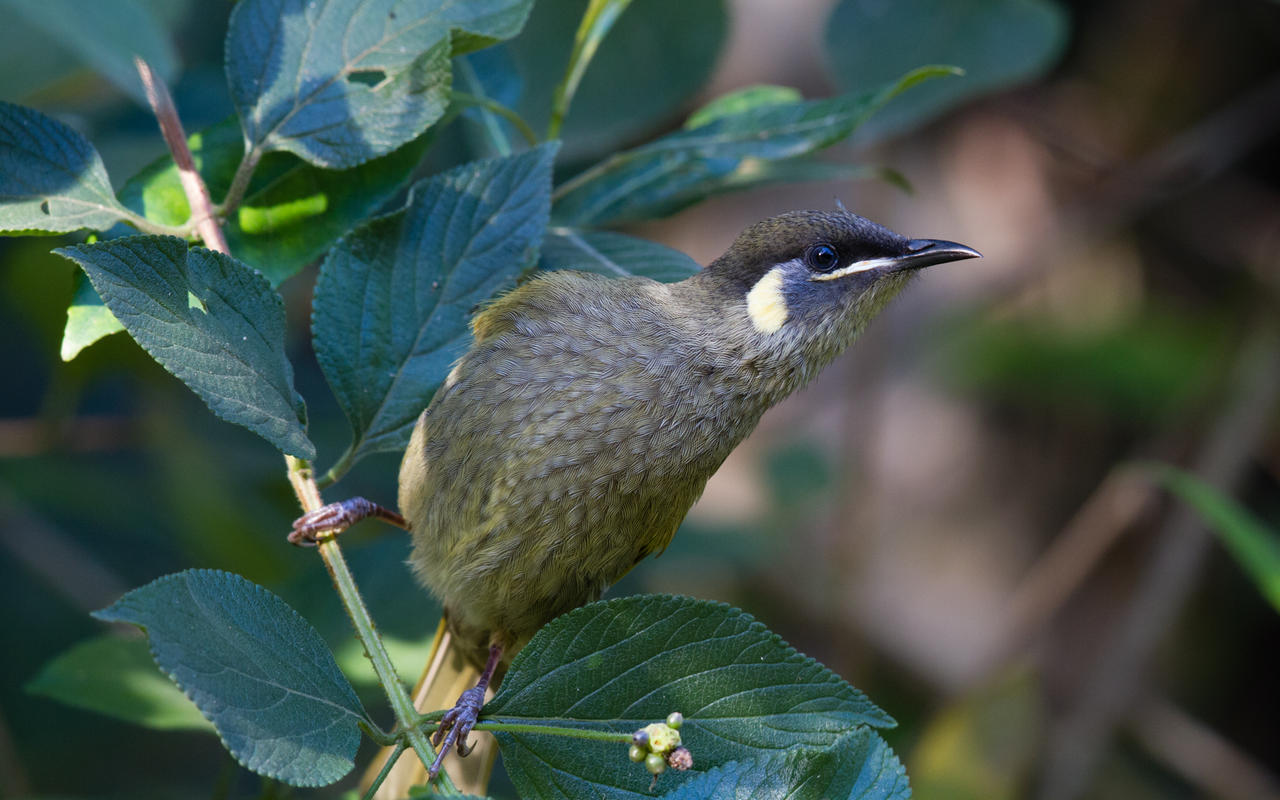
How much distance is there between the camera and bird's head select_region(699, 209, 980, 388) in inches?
85.7

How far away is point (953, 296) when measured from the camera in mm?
5684

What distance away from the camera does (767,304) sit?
2.18m

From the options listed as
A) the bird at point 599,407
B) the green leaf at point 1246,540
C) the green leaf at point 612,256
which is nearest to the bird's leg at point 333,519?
the bird at point 599,407

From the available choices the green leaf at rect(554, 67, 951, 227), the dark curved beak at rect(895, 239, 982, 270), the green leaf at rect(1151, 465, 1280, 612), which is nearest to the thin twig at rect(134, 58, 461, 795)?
the green leaf at rect(554, 67, 951, 227)

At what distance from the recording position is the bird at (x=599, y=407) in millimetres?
1992

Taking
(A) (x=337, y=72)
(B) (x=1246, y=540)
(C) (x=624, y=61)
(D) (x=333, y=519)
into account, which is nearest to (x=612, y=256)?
(A) (x=337, y=72)

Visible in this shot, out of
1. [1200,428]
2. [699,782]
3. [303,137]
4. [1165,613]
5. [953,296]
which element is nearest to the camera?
[699,782]

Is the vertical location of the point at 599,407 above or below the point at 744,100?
below

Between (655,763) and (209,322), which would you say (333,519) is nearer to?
(209,322)

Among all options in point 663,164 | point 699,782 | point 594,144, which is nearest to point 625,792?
point 699,782

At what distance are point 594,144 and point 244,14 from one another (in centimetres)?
111

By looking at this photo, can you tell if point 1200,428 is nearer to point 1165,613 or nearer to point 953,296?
point 1165,613

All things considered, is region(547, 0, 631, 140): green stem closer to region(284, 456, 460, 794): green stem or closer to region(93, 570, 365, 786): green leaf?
region(284, 456, 460, 794): green stem

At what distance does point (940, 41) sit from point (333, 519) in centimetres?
198
